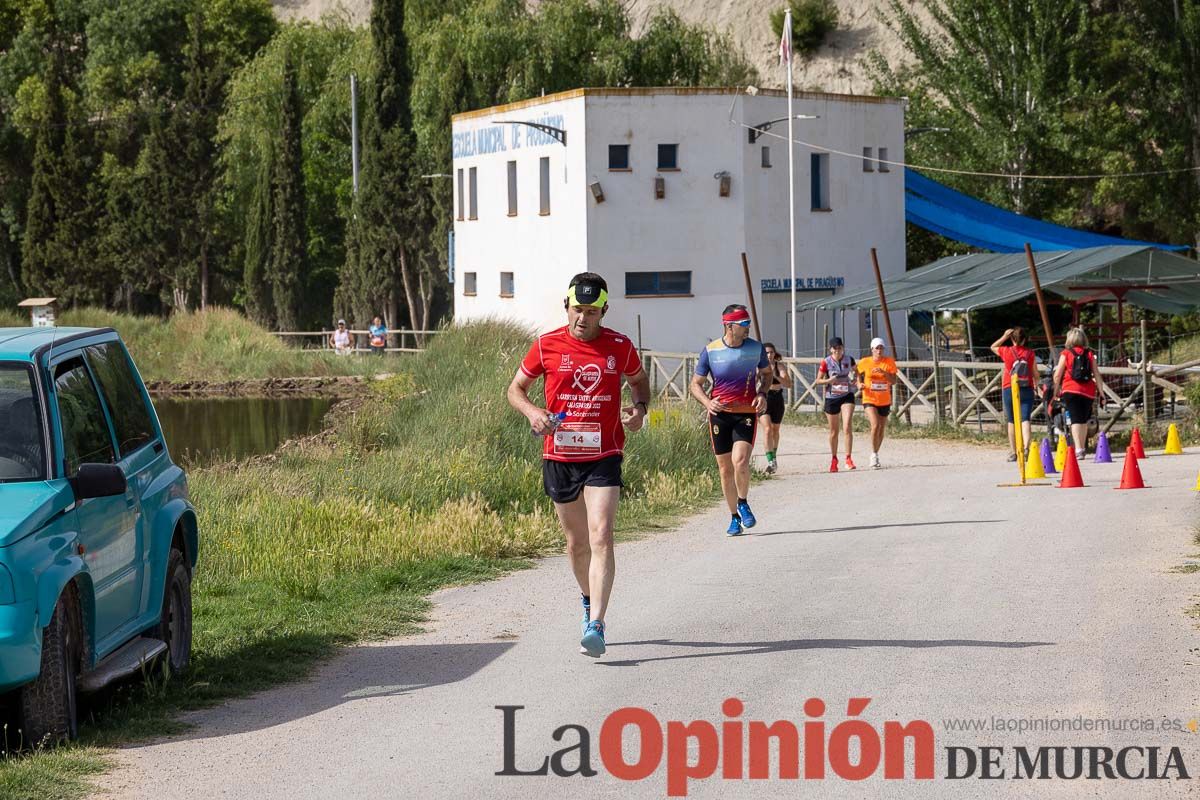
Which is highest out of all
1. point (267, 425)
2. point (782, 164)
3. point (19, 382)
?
point (782, 164)

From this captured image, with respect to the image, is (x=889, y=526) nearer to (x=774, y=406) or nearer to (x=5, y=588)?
(x=774, y=406)

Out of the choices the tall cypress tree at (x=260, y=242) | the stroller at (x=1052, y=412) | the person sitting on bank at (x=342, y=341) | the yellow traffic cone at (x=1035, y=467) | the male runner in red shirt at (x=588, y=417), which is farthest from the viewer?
the tall cypress tree at (x=260, y=242)

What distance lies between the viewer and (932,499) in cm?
1817

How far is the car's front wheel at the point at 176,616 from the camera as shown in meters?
9.00

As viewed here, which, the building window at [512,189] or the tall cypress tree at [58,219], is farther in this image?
the tall cypress tree at [58,219]

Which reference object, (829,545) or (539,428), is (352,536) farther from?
(539,428)

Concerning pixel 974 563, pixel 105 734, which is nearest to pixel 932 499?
pixel 974 563

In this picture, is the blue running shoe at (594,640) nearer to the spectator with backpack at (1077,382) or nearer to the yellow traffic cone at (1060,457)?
the spectator with backpack at (1077,382)

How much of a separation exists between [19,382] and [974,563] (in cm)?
754

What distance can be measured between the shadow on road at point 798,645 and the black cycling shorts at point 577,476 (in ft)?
3.13

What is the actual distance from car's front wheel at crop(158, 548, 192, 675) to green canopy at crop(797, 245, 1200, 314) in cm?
2385

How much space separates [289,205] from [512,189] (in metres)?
19.3

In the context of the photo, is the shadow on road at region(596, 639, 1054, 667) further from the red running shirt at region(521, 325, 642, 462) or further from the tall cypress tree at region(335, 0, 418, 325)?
the tall cypress tree at region(335, 0, 418, 325)

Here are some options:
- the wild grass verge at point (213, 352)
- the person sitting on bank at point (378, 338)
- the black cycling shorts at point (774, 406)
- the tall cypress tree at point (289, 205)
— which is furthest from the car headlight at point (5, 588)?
the tall cypress tree at point (289, 205)
